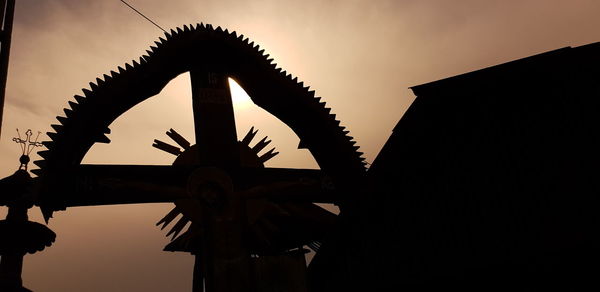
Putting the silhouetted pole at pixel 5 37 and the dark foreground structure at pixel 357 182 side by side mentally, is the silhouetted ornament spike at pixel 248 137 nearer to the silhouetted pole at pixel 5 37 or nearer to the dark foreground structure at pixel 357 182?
the dark foreground structure at pixel 357 182

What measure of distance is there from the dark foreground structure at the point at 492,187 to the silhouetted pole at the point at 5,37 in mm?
3394

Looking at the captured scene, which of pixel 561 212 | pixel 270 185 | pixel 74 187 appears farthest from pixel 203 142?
pixel 561 212

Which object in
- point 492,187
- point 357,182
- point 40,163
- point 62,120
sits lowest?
point 40,163

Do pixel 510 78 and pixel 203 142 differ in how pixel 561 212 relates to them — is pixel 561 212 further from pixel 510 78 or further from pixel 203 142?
pixel 203 142

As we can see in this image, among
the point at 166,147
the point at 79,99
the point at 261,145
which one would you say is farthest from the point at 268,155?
the point at 79,99

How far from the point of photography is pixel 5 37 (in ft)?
14.0

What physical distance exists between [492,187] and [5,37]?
5598mm

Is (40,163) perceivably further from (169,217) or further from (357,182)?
(357,182)

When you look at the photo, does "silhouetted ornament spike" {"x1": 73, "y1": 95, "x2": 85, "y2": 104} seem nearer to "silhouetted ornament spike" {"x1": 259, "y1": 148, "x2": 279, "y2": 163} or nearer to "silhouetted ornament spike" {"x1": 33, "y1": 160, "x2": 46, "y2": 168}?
"silhouetted ornament spike" {"x1": 33, "y1": 160, "x2": 46, "y2": 168}

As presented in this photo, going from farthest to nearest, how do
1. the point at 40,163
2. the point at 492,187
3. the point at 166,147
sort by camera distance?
the point at 492,187 → the point at 166,147 → the point at 40,163

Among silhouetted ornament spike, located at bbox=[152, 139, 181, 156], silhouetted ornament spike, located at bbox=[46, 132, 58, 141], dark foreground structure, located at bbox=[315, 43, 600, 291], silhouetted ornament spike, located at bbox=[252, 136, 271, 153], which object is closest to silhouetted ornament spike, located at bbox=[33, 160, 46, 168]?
silhouetted ornament spike, located at bbox=[46, 132, 58, 141]

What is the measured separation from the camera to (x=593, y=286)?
5055 mm

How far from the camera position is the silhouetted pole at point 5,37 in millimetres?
4061

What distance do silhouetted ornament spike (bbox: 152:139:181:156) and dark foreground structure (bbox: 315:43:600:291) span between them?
6.11ft
